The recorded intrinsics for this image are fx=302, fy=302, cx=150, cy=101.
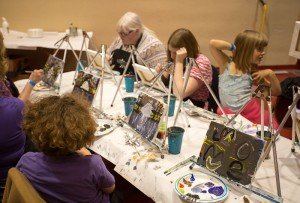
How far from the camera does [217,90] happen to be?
8.34 ft

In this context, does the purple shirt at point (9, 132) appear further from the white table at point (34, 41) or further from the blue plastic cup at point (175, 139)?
the white table at point (34, 41)

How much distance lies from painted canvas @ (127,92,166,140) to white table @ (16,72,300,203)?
0.08 metres

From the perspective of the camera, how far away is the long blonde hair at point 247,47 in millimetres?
2215

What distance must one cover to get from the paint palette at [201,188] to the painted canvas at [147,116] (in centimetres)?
33

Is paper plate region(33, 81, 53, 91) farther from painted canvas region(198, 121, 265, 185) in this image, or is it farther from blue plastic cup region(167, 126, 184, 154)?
painted canvas region(198, 121, 265, 185)

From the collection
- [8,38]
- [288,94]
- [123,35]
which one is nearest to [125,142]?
[123,35]

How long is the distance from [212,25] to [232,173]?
14.2 ft

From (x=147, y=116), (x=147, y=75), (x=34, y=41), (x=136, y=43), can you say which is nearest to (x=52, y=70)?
(x=147, y=75)

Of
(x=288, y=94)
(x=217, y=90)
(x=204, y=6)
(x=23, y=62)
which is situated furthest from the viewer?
(x=204, y=6)

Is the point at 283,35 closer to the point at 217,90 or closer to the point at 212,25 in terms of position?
the point at 212,25

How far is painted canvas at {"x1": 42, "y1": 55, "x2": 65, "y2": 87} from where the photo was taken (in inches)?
92.8

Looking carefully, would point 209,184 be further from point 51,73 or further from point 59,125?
point 51,73

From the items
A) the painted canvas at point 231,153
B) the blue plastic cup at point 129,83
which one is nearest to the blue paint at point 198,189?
the painted canvas at point 231,153

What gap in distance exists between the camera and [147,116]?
1.63 metres
